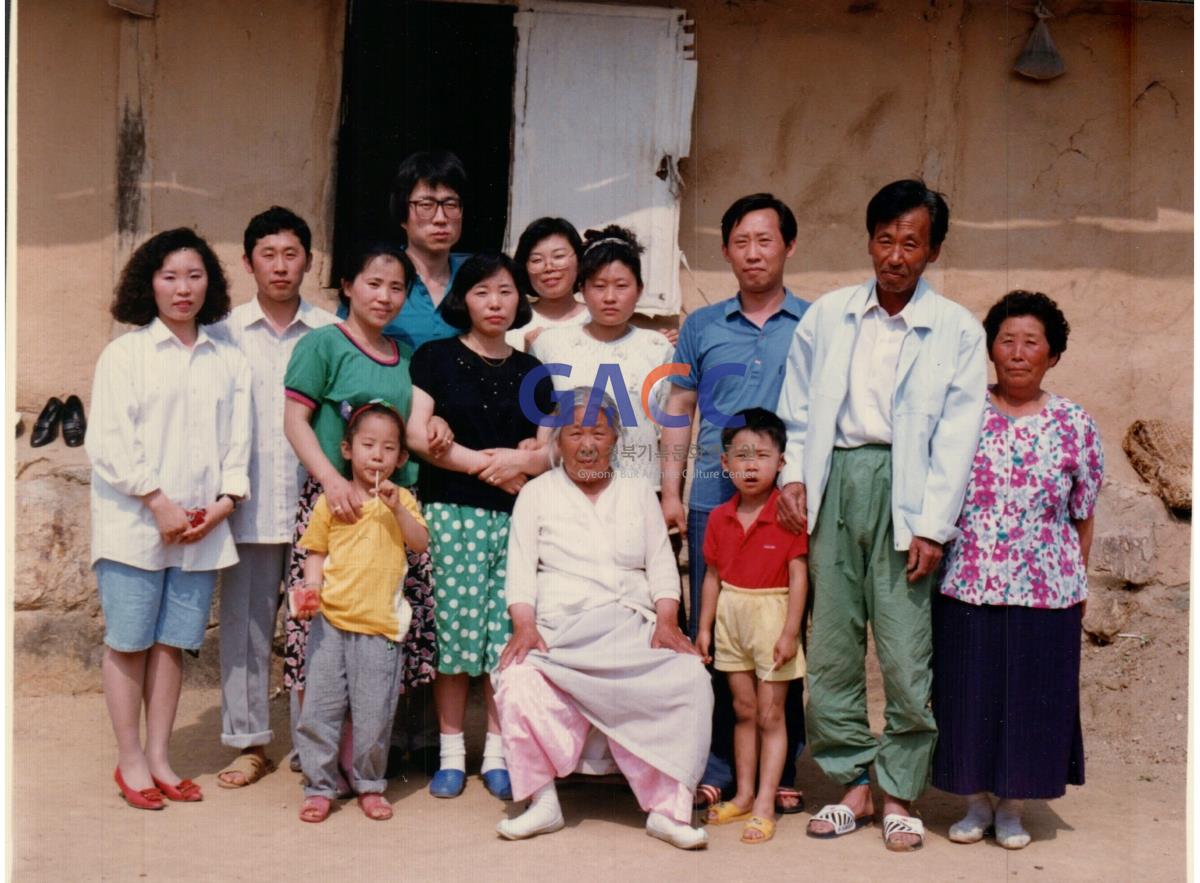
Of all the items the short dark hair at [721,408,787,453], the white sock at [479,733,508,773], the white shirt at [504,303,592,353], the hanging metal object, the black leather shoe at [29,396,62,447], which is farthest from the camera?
the hanging metal object

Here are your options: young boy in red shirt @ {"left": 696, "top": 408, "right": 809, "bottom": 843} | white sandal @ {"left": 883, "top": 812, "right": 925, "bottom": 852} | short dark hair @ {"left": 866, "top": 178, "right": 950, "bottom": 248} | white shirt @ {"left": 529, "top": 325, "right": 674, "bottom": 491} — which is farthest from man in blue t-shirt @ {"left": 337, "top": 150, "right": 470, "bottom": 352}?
white sandal @ {"left": 883, "top": 812, "right": 925, "bottom": 852}

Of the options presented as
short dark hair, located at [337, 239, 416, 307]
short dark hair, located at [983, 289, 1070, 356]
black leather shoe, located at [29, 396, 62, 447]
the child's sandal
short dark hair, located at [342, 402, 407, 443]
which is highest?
short dark hair, located at [337, 239, 416, 307]

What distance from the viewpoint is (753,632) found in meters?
3.86

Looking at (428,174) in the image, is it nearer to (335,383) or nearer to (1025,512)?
(335,383)

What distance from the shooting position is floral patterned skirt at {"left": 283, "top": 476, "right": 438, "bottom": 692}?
402 cm

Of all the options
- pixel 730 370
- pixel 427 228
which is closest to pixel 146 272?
pixel 427 228

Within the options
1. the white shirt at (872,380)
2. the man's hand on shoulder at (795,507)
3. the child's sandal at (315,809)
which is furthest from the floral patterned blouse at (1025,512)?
the child's sandal at (315,809)

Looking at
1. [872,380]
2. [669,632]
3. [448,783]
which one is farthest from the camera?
[448,783]

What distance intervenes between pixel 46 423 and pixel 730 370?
2.58 m

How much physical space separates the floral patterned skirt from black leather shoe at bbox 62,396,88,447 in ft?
4.54

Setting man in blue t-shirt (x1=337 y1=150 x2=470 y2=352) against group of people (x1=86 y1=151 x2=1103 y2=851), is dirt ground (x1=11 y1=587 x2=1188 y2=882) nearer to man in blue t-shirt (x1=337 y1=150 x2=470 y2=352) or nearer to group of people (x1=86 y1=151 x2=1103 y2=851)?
group of people (x1=86 y1=151 x2=1103 y2=851)

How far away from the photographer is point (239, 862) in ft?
11.8

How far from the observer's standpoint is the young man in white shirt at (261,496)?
13.5ft

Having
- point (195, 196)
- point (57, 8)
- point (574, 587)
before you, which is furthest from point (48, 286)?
point (574, 587)
